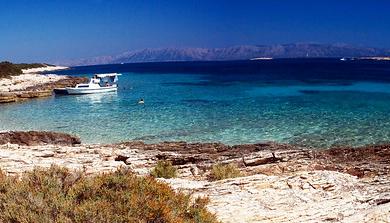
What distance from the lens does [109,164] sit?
15.1m

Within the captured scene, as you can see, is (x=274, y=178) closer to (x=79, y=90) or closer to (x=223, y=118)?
(x=223, y=118)

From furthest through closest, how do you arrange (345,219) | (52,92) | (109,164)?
(52,92)
(109,164)
(345,219)

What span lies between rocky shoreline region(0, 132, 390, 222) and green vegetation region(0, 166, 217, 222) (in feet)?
6.30

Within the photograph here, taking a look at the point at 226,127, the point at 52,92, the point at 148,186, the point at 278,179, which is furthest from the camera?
the point at 52,92

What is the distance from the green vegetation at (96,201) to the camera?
6.08 meters

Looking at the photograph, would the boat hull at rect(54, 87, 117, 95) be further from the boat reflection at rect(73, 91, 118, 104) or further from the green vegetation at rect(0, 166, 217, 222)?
the green vegetation at rect(0, 166, 217, 222)

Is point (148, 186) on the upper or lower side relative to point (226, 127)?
upper

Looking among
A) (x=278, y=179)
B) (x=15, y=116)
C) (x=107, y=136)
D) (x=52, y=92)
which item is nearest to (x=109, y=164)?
(x=278, y=179)

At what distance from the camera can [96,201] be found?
6.55m

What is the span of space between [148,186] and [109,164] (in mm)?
8377

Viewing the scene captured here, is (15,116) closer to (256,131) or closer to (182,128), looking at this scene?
(182,128)

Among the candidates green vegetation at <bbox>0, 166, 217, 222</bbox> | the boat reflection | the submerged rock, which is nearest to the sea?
the boat reflection

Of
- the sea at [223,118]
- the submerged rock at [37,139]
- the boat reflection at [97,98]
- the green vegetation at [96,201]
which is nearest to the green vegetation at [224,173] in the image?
the green vegetation at [96,201]

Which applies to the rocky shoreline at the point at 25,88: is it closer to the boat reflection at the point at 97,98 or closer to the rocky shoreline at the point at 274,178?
the boat reflection at the point at 97,98
